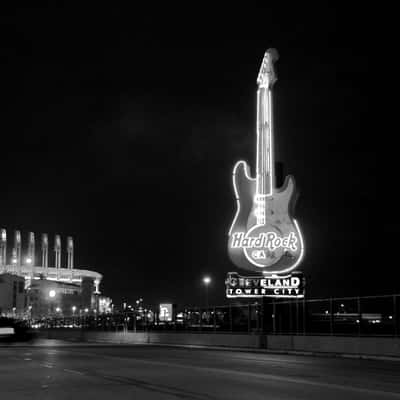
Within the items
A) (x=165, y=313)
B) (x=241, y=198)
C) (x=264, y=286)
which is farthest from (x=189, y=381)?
(x=165, y=313)

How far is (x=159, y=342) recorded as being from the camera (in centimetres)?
Result: 4916

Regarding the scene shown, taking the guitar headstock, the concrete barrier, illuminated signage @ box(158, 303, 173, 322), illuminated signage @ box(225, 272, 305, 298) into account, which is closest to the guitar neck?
the guitar headstock

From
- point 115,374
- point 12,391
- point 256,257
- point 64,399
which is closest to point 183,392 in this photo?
point 64,399

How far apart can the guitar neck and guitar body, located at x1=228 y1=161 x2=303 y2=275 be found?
20.9 inches

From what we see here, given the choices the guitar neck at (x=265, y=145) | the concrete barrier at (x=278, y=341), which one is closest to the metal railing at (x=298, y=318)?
the concrete barrier at (x=278, y=341)

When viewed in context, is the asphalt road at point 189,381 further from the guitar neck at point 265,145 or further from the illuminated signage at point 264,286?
the guitar neck at point 265,145

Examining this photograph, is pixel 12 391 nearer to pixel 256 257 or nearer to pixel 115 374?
pixel 115 374

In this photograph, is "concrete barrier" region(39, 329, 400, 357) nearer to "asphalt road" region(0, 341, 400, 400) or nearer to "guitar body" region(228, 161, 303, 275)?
"guitar body" region(228, 161, 303, 275)

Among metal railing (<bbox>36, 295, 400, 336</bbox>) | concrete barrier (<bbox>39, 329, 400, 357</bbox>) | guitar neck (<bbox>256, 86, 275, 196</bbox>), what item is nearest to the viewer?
concrete barrier (<bbox>39, 329, 400, 357</bbox>)

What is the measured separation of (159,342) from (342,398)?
117 feet

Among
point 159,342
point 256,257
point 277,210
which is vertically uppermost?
point 277,210

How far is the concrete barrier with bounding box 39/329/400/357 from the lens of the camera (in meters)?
31.4

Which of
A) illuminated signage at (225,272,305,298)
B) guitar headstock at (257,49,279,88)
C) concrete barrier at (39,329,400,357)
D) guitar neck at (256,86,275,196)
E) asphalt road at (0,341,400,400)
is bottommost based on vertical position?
concrete barrier at (39,329,400,357)

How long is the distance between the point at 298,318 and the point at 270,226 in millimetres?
8021
